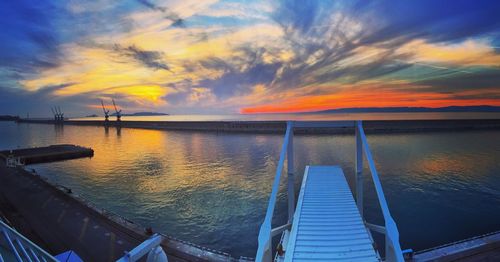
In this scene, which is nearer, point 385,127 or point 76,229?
point 76,229

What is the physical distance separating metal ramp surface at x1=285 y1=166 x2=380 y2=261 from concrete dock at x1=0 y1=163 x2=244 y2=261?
5.49m

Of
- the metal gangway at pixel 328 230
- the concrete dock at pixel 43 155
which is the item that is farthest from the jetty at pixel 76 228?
the concrete dock at pixel 43 155

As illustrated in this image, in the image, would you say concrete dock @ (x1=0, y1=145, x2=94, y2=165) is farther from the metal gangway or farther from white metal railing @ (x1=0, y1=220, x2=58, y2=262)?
the metal gangway

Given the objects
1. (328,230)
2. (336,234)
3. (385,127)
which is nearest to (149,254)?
(328,230)

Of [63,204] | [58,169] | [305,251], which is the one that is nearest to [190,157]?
[58,169]

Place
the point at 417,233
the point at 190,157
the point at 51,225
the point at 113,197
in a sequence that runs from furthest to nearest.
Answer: the point at 190,157 < the point at 113,197 < the point at 417,233 < the point at 51,225

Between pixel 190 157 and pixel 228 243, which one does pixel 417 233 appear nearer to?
pixel 228 243

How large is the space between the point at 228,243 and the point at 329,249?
11840 mm

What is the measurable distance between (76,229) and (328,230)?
17.0 meters

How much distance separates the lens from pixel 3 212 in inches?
810

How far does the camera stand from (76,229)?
1703 cm

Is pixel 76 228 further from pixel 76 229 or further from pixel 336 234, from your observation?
pixel 336 234

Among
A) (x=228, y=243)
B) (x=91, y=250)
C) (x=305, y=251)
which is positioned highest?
(x=305, y=251)

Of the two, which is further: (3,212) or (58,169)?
(58,169)
